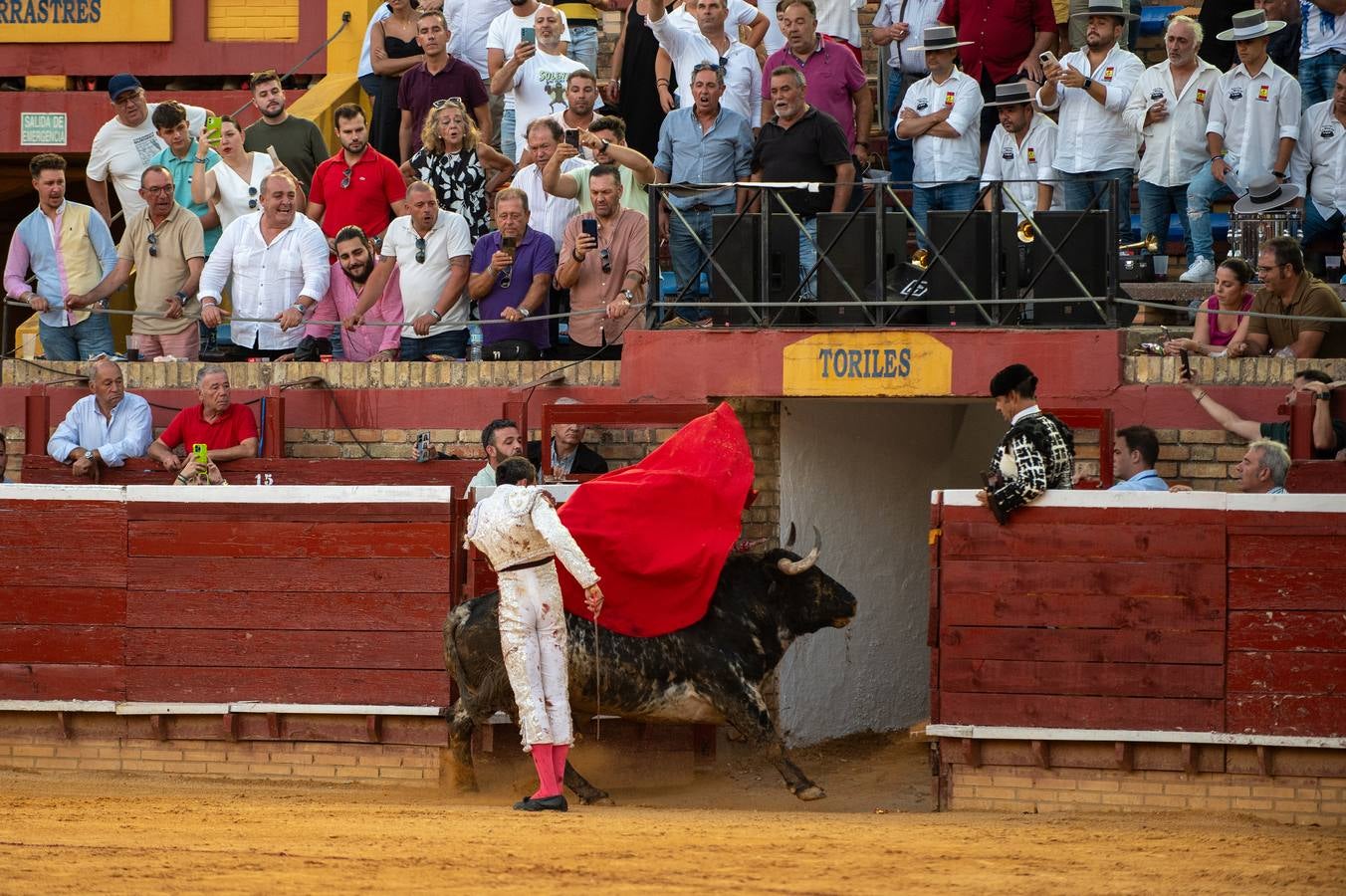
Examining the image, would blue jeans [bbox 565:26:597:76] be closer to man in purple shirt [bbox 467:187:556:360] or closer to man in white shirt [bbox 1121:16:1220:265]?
man in purple shirt [bbox 467:187:556:360]

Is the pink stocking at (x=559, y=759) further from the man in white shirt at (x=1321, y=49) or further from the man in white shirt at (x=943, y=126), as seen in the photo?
the man in white shirt at (x=1321, y=49)

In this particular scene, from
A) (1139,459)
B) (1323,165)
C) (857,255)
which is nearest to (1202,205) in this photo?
(1323,165)

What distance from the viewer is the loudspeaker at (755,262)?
1134 cm

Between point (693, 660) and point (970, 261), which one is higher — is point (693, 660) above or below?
below

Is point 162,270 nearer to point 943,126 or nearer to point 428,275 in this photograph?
point 428,275

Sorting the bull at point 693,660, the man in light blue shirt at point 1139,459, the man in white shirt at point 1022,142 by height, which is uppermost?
the man in white shirt at point 1022,142

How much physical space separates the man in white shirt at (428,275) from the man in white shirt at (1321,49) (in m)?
5.52

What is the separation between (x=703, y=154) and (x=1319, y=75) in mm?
4056

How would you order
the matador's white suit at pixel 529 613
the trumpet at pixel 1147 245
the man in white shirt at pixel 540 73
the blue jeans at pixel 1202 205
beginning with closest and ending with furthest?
the matador's white suit at pixel 529 613 → the trumpet at pixel 1147 245 → the blue jeans at pixel 1202 205 → the man in white shirt at pixel 540 73

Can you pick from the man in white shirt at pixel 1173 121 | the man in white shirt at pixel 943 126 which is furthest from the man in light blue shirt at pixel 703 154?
the man in white shirt at pixel 1173 121

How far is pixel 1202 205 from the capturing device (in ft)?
41.4

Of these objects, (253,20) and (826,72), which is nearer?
(826,72)

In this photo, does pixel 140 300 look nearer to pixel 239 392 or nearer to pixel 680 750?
pixel 239 392

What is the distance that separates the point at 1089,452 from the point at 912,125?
2955mm
